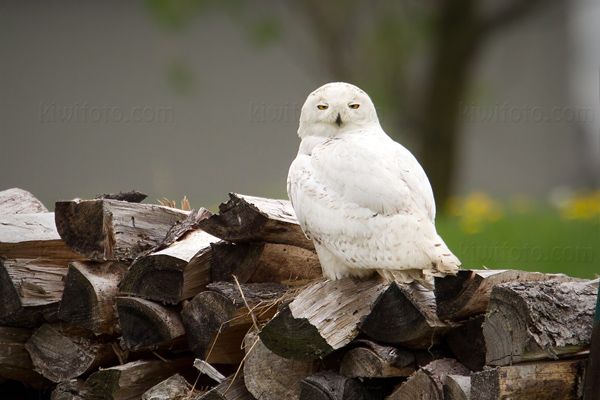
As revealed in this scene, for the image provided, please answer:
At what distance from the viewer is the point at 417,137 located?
190 inches

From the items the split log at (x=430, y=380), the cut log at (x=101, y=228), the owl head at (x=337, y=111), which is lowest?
the split log at (x=430, y=380)

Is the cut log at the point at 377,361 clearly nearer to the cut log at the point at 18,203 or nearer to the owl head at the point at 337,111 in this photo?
the owl head at the point at 337,111

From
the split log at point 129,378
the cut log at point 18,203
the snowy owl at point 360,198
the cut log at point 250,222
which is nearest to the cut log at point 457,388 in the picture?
the snowy owl at point 360,198

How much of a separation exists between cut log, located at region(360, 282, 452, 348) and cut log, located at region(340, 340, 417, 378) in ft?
0.11

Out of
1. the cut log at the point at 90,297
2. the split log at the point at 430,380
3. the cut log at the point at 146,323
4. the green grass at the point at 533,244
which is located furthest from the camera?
the green grass at the point at 533,244

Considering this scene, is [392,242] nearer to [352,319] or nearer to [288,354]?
[352,319]

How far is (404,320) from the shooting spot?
1824 millimetres

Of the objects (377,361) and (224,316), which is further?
(224,316)

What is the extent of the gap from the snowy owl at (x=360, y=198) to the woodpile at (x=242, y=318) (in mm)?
92

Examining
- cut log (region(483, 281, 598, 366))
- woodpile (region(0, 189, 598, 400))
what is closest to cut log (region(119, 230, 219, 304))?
woodpile (region(0, 189, 598, 400))

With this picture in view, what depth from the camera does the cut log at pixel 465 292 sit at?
176 cm

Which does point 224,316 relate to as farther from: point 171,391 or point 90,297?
point 90,297

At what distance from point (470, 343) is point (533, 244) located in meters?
2.12

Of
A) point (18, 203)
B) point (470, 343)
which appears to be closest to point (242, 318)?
point (470, 343)
